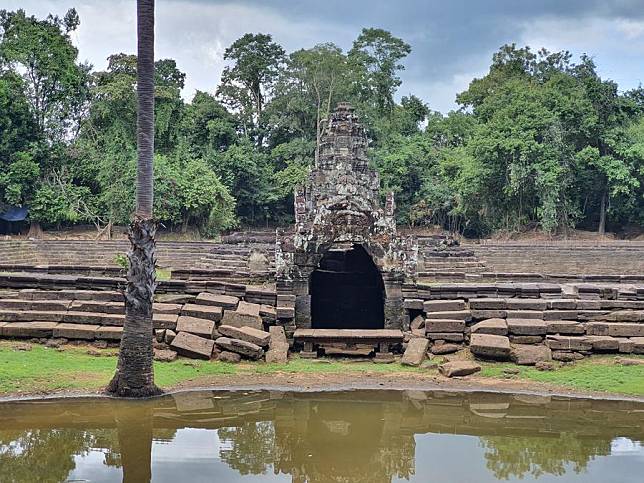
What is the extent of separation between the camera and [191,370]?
37.2ft

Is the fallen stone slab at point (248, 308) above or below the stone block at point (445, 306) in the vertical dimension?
below

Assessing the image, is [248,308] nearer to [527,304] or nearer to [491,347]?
[491,347]

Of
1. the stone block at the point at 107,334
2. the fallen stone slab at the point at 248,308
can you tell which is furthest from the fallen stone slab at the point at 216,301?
the stone block at the point at 107,334

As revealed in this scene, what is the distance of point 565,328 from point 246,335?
617 cm

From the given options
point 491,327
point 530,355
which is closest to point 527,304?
point 491,327

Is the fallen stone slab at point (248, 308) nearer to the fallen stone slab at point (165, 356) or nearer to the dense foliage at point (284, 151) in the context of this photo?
the fallen stone slab at point (165, 356)

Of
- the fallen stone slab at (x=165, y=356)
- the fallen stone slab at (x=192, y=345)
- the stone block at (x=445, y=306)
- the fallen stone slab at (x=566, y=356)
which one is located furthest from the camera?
the stone block at (x=445, y=306)

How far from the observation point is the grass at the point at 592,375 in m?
10.9

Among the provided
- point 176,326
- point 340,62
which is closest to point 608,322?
point 176,326

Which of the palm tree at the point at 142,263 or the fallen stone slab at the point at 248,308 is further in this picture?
the fallen stone slab at the point at 248,308

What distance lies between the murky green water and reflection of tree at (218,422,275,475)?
1 cm

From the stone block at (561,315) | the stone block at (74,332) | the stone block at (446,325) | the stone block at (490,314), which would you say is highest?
the stone block at (561,315)

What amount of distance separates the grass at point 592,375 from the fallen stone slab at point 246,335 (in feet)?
13.3

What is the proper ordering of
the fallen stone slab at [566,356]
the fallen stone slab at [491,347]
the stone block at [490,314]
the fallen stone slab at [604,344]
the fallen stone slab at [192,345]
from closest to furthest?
the fallen stone slab at [192,345] < the fallen stone slab at [491,347] < the fallen stone slab at [566,356] < the fallen stone slab at [604,344] < the stone block at [490,314]
